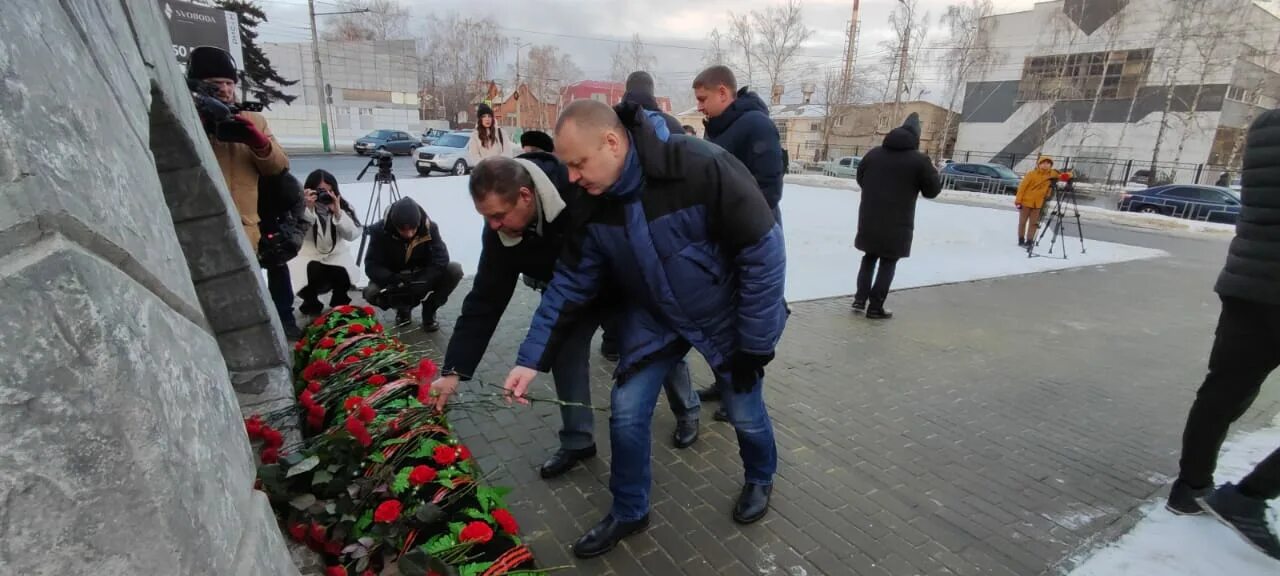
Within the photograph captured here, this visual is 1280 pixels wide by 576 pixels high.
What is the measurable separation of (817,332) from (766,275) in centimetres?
331

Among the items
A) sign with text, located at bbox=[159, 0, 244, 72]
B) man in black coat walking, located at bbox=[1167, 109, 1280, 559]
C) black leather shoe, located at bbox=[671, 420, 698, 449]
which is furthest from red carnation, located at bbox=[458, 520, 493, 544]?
sign with text, located at bbox=[159, 0, 244, 72]

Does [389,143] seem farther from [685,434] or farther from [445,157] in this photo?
[685,434]

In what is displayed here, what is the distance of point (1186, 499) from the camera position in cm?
274

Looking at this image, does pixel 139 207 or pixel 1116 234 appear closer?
pixel 139 207

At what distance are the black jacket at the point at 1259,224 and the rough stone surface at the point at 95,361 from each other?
3259 millimetres

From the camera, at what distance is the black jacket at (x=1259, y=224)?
2326mm

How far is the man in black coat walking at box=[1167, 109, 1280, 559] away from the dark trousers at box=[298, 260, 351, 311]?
5219 millimetres

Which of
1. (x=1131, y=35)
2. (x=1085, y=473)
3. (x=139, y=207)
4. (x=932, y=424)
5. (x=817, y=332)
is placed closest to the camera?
(x=139, y=207)

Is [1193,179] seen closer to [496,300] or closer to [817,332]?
[817,332]

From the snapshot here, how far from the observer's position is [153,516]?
0.77m

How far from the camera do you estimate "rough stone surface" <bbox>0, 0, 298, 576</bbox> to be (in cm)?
67

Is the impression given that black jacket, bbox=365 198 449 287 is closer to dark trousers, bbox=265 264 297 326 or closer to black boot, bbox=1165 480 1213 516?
dark trousers, bbox=265 264 297 326

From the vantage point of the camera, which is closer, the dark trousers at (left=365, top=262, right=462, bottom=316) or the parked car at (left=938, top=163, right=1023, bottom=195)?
the dark trousers at (left=365, top=262, right=462, bottom=316)

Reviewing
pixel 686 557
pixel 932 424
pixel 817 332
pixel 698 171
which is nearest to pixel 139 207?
pixel 698 171
